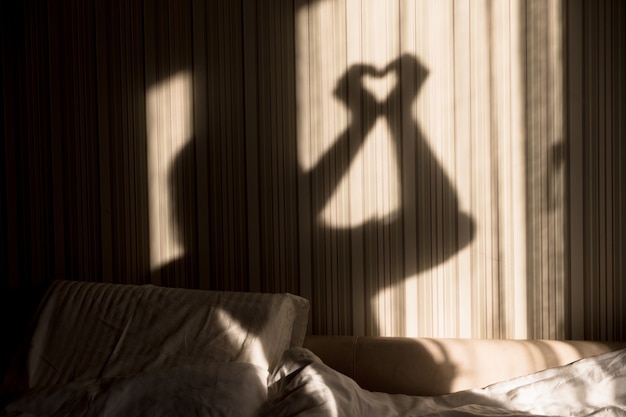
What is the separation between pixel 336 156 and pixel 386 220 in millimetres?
276

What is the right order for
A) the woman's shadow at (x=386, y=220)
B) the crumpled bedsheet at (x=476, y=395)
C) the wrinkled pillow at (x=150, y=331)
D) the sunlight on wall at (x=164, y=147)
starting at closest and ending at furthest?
the crumpled bedsheet at (x=476, y=395) < the wrinkled pillow at (x=150, y=331) < the woman's shadow at (x=386, y=220) < the sunlight on wall at (x=164, y=147)

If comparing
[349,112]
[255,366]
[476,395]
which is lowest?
[476,395]

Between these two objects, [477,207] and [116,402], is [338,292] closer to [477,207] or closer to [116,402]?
[477,207]

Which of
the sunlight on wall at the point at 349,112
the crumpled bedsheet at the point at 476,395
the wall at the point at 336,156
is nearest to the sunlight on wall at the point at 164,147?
the wall at the point at 336,156

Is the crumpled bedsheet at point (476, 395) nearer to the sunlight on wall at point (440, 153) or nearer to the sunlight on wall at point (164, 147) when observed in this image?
the sunlight on wall at point (440, 153)

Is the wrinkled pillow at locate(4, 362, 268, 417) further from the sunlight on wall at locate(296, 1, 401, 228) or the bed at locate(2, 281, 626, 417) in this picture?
the sunlight on wall at locate(296, 1, 401, 228)

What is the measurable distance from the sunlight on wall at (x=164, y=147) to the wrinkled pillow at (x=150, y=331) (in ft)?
0.78

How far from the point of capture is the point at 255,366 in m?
1.78

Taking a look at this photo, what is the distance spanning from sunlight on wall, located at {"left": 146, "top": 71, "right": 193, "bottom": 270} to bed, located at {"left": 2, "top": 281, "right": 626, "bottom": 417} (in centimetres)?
24

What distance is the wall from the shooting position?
1.97 meters

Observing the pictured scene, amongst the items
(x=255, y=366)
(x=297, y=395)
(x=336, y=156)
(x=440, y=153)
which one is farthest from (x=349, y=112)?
(x=297, y=395)

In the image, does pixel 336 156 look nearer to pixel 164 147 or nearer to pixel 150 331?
pixel 164 147

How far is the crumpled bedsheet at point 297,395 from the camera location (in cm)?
158

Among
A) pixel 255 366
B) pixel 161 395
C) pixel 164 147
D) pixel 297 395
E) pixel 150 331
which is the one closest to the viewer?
pixel 297 395
